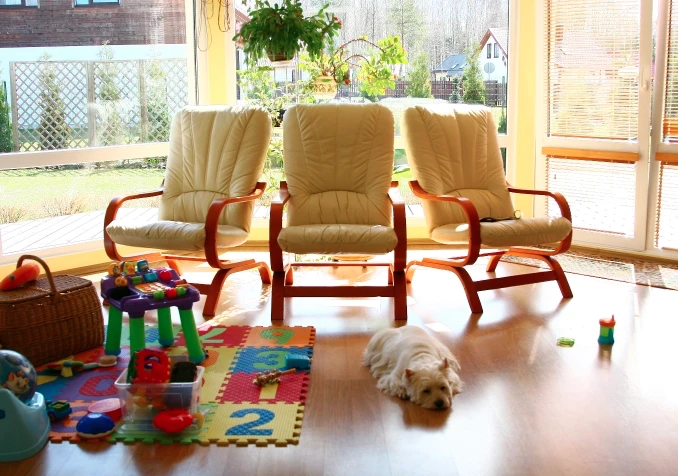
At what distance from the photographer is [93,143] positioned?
546 centimetres

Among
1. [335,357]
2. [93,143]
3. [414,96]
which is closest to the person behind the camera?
[335,357]

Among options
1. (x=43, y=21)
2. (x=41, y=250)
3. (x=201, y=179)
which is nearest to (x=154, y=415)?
(x=201, y=179)

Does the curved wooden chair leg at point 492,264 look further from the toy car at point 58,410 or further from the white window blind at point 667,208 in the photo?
the toy car at point 58,410

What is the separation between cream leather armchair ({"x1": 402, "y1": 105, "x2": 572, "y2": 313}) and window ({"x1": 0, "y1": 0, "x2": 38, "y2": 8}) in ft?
8.01

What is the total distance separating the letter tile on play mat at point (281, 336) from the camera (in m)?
Answer: 3.85

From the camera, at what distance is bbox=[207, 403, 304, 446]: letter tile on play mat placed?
9.23 feet

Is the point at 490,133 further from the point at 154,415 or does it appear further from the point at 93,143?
the point at 154,415

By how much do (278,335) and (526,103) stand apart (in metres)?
2.92

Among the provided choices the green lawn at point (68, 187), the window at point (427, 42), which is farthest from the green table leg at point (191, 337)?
the window at point (427, 42)

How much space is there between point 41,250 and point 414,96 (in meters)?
2.76

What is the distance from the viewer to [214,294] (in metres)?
4.39

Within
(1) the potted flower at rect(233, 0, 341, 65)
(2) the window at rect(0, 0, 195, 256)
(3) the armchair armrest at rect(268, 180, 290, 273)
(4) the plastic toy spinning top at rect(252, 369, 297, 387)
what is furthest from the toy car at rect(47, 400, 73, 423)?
(1) the potted flower at rect(233, 0, 341, 65)

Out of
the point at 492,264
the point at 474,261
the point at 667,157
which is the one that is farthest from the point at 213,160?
the point at 667,157

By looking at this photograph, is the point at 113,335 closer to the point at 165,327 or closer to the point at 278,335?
the point at 165,327
